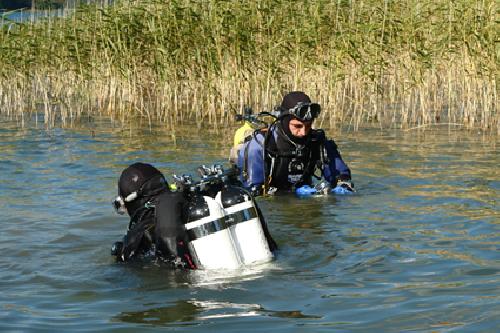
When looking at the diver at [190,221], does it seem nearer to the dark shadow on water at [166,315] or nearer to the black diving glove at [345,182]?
the dark shadow on water at [166,315]

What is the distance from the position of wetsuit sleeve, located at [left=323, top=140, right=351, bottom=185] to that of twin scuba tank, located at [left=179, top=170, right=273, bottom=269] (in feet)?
9.44

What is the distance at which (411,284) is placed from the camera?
18.6ft

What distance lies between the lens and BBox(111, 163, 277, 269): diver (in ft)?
17.8

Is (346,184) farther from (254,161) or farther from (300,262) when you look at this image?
(300,262)

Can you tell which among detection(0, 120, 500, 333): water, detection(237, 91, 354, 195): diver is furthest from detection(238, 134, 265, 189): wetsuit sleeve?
detection(0, 120, 500, 333): water

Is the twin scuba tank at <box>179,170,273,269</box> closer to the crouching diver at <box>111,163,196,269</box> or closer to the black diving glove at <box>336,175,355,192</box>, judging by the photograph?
the crouching diver at <box>111,163,196,269</box>

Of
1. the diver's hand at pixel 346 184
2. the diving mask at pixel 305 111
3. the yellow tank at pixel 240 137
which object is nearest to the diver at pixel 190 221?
the diving mask at pixel 305 111

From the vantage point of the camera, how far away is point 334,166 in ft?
28.2

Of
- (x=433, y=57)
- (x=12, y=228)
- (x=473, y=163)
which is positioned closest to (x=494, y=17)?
(x=433, y=57)

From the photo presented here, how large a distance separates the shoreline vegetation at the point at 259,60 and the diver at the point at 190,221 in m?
7.26

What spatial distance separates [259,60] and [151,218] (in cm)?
842

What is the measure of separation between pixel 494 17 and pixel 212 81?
4.37 m

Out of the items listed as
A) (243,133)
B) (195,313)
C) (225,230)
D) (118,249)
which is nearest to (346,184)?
(243,133)

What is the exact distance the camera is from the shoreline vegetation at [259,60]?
42.3 ft
